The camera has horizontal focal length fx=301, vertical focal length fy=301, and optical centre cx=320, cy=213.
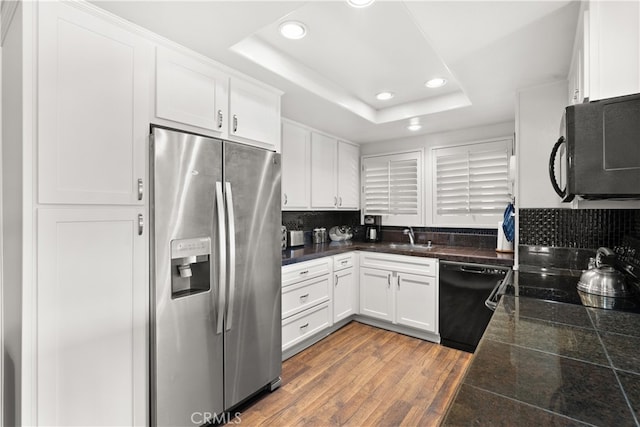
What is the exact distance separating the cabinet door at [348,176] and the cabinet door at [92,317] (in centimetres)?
261

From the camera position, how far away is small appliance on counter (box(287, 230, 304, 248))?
3298mm

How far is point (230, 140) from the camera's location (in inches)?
76.6

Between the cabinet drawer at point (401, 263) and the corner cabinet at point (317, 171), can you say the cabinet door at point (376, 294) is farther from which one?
the corner cabinet at point (317, 171)

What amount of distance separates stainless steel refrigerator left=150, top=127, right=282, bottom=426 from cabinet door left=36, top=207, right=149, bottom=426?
3.2 inches

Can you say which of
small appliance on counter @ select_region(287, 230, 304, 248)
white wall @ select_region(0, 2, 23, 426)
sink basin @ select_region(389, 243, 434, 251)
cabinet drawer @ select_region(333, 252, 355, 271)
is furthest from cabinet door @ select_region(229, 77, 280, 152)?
sink basin @ select_region(389, 243, 434, 251)

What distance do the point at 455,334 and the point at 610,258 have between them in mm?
1520

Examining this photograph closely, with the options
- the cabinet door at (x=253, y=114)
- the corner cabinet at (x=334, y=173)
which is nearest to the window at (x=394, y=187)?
the corner cabinet at (x=334, y=173)

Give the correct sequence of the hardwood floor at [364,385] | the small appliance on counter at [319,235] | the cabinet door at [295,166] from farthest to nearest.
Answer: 1. the small appliance on counter at [319,235]
2. the cabinet door at [295,166]
3. the hardwood floor at [364,385]

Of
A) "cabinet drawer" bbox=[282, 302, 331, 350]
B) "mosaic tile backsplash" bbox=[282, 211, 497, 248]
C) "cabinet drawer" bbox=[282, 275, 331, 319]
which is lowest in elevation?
"cabinet drawer" bbox=[282, 302, 331, 350]

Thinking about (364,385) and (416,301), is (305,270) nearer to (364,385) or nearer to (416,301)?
(364,385)

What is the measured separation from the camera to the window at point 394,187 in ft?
12.2

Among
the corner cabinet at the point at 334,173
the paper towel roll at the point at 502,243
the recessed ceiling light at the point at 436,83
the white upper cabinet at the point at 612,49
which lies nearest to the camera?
the white upper cabinet at the point at 612,49

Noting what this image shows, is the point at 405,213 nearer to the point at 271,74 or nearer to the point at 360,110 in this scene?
the point at 360,110

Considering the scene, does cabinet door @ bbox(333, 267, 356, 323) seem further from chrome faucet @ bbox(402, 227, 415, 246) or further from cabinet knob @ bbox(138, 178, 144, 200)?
cabinet knob @ bbox(138, 178, 144, 200)
